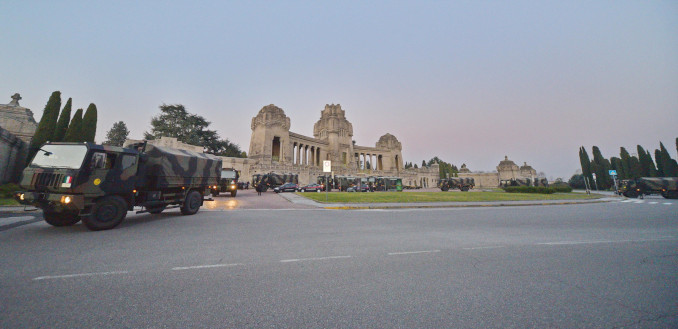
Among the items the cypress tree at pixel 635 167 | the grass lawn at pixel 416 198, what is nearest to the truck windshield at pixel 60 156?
the grass lawn at pixel 416 198

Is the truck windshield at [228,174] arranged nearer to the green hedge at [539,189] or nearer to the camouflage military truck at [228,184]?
the camouflage military truck at [228,184]

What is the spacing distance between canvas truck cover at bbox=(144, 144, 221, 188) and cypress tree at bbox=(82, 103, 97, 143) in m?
23.2

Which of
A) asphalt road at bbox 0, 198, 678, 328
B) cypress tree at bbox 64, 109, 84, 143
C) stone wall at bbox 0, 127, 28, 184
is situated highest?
cypress tree at bbox 64, 109, 84, 143

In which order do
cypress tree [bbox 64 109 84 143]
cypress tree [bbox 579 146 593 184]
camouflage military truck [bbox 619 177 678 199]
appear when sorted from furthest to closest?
cypress tree [bbox 579 146 593 184] < camouflage military truck [bbox 619 177 678 199] < cypress tree [bbox 64 109 84 143]

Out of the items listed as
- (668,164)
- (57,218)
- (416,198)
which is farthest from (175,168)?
(668,164)

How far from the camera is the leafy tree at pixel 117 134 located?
6286cm

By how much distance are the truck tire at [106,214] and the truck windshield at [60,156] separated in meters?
1.40

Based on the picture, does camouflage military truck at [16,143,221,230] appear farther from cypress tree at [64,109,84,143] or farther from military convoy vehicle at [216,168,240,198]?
cypress tree at [64,109,84,143]

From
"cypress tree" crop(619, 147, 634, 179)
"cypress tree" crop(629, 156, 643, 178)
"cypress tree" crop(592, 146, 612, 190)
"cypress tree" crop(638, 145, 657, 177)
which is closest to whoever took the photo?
"cypress tree" crop(638, 145, 657, 177)

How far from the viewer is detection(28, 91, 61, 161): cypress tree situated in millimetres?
23875

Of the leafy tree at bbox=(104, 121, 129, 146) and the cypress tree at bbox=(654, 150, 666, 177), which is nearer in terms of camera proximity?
the cypress tree at bbox=(654, 150, 666, 177)

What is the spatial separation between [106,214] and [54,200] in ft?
4.17

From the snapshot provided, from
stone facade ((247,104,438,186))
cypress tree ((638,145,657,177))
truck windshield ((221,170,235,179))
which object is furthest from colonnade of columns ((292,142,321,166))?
cypress tree ((638,145,657,177))

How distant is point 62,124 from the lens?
83.8 feet
